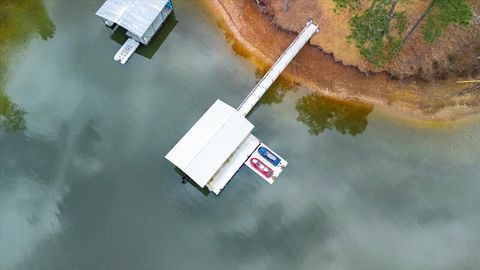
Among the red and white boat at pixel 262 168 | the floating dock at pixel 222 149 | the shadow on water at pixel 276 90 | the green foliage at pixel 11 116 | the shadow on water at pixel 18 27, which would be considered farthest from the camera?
the shadow on water at pixel 18 27

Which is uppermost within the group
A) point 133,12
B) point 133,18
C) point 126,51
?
point 133,12

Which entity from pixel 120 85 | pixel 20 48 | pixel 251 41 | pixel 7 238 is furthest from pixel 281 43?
pixel 7 238

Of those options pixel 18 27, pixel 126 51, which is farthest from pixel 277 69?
pixel 18 27

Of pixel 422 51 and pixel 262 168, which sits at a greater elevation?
pixel 422 51

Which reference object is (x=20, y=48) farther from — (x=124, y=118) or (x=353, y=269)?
(x=353, y=269)

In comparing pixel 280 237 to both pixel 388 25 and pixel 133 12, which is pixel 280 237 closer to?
pixel 388 25

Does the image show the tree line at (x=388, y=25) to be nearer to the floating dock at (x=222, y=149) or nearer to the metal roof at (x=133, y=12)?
the floating dock at (x=222, y=149)

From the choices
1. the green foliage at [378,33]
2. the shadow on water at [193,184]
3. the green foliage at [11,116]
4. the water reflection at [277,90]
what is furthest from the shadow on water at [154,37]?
the green foliage at [378,33]
